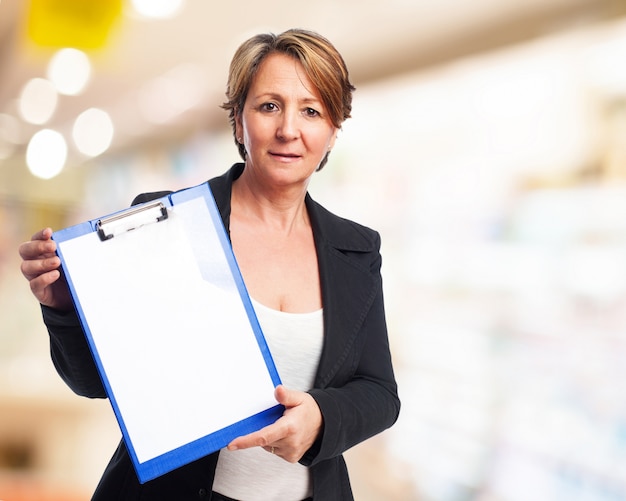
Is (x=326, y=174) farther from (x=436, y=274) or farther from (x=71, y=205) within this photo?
(x=71, y=205)

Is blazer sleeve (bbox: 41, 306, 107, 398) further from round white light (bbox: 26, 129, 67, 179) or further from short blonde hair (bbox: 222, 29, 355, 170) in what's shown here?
round white light (bbox: 26, 129, 67, 179)

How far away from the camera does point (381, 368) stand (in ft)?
3.31

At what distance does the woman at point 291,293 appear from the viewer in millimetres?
869

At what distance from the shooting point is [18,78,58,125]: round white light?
540 centimetres

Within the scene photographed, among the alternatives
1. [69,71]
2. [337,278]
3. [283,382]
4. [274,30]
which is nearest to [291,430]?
[283,382]

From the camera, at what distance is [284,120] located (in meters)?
0.88

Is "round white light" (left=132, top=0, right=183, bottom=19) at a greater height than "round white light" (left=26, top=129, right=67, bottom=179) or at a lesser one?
greater

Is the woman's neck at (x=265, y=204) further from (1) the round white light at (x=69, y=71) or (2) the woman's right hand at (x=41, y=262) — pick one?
(1) the round white light at (x=69, y=71)

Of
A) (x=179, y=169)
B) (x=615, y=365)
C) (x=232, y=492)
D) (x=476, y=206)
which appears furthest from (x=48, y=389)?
(x=232, y=492)

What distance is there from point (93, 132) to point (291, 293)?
566 cm

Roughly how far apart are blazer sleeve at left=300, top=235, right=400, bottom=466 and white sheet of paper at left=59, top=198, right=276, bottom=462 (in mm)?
81

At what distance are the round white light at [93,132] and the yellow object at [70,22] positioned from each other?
2578 millimetres

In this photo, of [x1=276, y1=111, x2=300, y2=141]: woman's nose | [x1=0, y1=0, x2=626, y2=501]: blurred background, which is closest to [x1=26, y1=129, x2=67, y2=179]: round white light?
[x1=0, y1=0, x2=626, y2=501]: blurred background

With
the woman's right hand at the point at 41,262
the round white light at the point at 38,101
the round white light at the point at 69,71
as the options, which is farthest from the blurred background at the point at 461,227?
the woman's right hand at the point at 41,262
